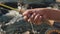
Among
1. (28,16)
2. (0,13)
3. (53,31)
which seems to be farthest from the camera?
(0,13)

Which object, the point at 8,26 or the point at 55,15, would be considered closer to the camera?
the point at 55,15

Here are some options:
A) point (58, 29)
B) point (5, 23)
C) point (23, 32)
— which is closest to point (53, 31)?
point (58, 29)

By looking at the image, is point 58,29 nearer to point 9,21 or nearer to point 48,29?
point 48,29

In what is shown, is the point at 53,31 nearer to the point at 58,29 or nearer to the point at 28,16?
the point at 58,29

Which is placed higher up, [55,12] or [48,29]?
[55,12]

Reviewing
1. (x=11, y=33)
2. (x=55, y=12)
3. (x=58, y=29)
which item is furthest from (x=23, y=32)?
(x=55, y=12)

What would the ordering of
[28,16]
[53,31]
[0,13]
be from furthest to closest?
[0,13] < [53,31] < [28,16]
